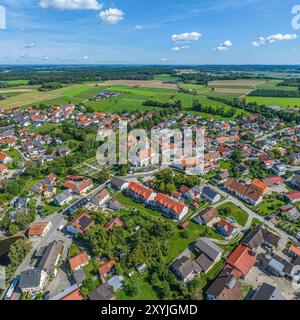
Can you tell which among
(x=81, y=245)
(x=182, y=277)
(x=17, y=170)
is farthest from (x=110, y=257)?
(x=17, y=170)

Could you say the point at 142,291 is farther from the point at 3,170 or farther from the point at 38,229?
the point at 3,170

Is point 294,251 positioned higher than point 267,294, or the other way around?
point 294,251

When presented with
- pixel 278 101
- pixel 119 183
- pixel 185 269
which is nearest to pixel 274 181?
pixel 185 269

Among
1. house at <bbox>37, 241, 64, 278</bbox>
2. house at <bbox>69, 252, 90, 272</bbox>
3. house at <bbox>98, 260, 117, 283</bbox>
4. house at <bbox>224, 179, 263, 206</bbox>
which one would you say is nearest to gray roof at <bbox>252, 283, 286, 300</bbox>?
house at <bbox>98, 260, 117, 283</bbox>

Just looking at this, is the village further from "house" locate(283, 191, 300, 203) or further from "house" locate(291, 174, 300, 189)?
"house" locate(291, 174, 300, 189)

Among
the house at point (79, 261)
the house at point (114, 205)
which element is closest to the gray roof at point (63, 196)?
the house at point (114, 205)
